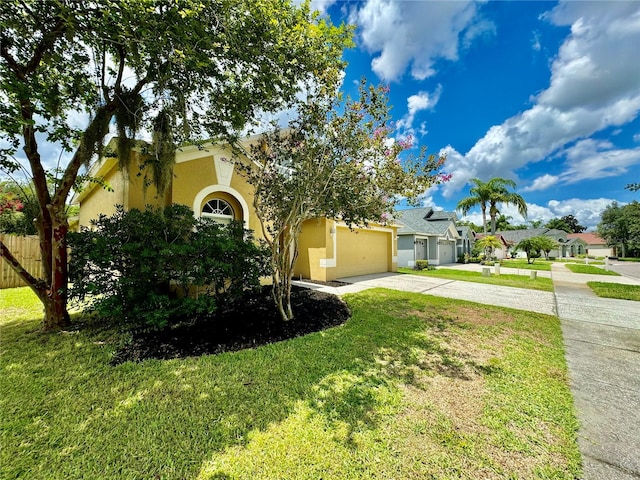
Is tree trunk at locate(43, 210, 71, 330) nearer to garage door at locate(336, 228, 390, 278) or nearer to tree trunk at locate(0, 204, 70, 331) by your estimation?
tree trunk at locate(0, 204, 70, 331)

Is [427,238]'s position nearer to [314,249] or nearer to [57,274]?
[314,249]

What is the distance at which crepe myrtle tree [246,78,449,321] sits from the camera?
5.36 m

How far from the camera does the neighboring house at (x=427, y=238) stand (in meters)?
20.8

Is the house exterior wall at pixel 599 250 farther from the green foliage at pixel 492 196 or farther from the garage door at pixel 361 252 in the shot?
the garage door at pixel 361 252

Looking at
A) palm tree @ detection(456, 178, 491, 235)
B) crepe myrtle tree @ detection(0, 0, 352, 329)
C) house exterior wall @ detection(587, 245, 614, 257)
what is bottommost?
house exterior wall @ detection(587, 245, 614, 257)

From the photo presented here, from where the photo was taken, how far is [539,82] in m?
9.69

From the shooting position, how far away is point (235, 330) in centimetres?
533

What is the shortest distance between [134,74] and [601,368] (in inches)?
415

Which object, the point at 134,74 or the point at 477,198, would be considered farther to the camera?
the point at 477,198

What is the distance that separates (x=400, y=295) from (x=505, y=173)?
1170 inches

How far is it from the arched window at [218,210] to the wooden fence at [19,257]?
26.0 feet

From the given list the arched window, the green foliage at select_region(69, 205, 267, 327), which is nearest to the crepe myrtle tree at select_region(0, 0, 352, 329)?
the green foliage at select_region(69, 205, 267, 327)

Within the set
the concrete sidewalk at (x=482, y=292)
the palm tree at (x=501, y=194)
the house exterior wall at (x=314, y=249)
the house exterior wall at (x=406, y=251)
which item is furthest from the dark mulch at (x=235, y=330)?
the palm tree at (x=501, y=194)

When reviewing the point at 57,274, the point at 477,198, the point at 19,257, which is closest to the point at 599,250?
the point at 477,198
